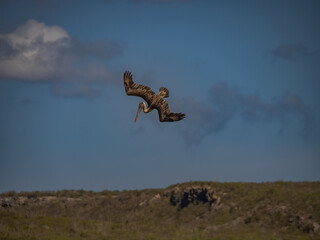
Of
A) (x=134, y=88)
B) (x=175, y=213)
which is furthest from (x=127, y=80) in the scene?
(x=175, y=213)

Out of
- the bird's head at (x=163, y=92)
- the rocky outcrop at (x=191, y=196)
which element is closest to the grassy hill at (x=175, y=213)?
the rocky outcrop at (x=191, y=196)

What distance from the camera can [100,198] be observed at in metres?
69.7

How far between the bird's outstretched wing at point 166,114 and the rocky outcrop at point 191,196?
33342mm

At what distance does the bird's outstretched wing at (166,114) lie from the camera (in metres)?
24.8

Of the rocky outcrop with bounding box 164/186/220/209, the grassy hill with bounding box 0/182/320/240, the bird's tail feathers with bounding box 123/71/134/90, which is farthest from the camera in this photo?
the rocky outcrop with bounding box 164/186/220/209

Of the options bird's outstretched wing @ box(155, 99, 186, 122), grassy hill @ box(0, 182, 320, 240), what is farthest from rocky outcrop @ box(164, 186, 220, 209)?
bird's outstretched wing @ box(155, 99, 186, 122)

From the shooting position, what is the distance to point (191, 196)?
2373 inches

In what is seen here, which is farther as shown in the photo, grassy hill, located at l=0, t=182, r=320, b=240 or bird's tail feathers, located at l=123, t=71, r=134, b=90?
grassy hill, located at l=0, t=182, r=320, b=240

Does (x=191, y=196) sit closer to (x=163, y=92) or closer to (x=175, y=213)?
(x=175, y=213)

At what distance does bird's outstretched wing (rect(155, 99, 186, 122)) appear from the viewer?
2480cm

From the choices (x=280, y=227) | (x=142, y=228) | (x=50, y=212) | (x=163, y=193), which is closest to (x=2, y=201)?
(x=50, y=212)

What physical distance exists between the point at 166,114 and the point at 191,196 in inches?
Result: 1444

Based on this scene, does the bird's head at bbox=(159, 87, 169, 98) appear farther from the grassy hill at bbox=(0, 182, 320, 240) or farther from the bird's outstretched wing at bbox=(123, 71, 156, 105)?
the grassy hill at bbox=(0, 182, 320, 240)

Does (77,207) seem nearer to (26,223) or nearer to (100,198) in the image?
(100,198)
